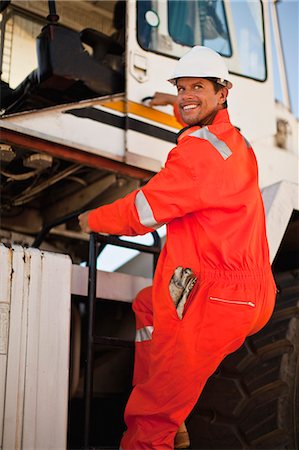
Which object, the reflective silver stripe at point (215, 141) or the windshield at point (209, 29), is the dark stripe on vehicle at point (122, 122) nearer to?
the windshield at point (209, 29)

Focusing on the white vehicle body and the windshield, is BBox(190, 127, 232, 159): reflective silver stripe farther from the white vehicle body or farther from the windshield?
the windshield

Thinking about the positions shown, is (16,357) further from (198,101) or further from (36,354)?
(198,101)

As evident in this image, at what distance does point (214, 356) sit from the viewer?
7.51 ft

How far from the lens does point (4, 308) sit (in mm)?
2164

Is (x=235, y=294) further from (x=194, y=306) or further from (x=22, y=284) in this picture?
(x=22, y=284)

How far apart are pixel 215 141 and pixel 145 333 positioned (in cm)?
75

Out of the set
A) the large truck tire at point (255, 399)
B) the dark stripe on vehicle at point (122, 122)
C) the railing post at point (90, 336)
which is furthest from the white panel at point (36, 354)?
the dark stripe on vehicle at point (122, 122)

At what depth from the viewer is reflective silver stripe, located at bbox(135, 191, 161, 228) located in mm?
2357

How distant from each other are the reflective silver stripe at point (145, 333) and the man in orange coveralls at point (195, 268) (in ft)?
0.24

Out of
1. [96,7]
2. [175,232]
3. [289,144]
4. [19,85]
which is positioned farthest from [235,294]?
[96,7]

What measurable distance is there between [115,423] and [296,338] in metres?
1.05

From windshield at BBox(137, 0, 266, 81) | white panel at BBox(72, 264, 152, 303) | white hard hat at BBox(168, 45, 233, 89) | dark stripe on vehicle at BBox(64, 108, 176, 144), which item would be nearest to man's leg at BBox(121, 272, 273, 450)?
white panel at BBox(72, 264, 152, 303)

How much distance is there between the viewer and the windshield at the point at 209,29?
3326mm

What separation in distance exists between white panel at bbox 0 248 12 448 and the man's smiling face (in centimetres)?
87
